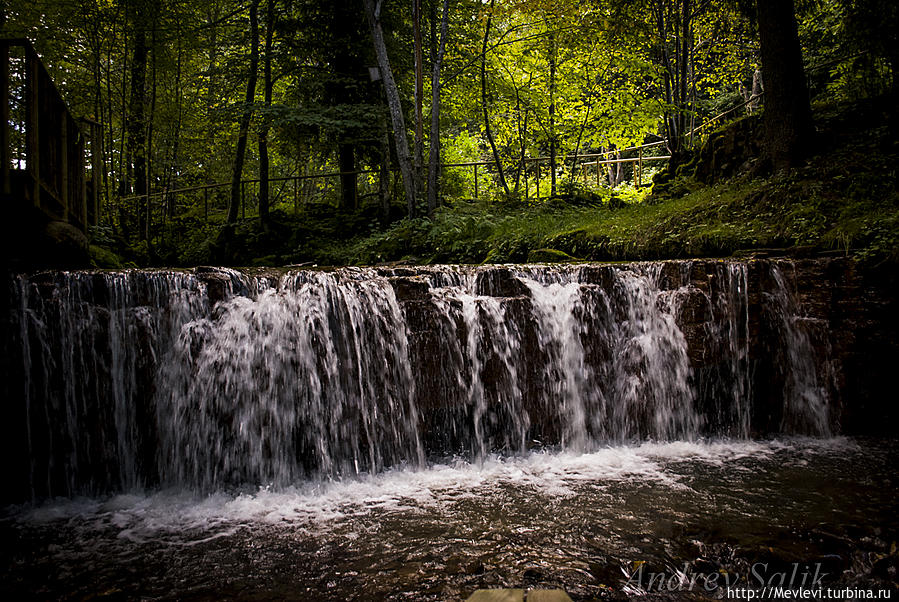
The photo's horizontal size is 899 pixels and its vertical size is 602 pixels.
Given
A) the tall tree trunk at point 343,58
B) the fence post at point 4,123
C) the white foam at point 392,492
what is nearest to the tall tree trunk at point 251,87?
the tall tree trunk at point 343,58

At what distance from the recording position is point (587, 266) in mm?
6824

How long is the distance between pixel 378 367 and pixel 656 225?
6.40m

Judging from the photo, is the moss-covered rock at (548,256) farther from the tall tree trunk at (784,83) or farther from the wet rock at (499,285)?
the tall tree trunk at (784,83)

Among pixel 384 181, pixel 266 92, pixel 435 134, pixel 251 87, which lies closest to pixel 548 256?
pixel 435 134

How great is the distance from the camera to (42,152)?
20.6ft

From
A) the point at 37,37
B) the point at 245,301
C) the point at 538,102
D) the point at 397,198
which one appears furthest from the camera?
the point at 397,198

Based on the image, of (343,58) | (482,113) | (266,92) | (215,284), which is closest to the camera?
(215,284)

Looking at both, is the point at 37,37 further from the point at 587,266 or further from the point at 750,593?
the point at 750,593

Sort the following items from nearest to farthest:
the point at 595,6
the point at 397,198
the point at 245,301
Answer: the point at 245,301 < the point at 595,6 < the point at 397,198

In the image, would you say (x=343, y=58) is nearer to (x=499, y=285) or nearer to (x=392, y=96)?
(x=392, y=96)

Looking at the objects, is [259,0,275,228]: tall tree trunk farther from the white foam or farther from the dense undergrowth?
the white foam

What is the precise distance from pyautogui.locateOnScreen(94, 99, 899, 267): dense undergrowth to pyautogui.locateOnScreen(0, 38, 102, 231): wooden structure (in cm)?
189

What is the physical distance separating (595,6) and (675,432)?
11.4 metres

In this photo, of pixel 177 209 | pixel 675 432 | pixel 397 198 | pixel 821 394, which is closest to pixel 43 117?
pixel 675 432
